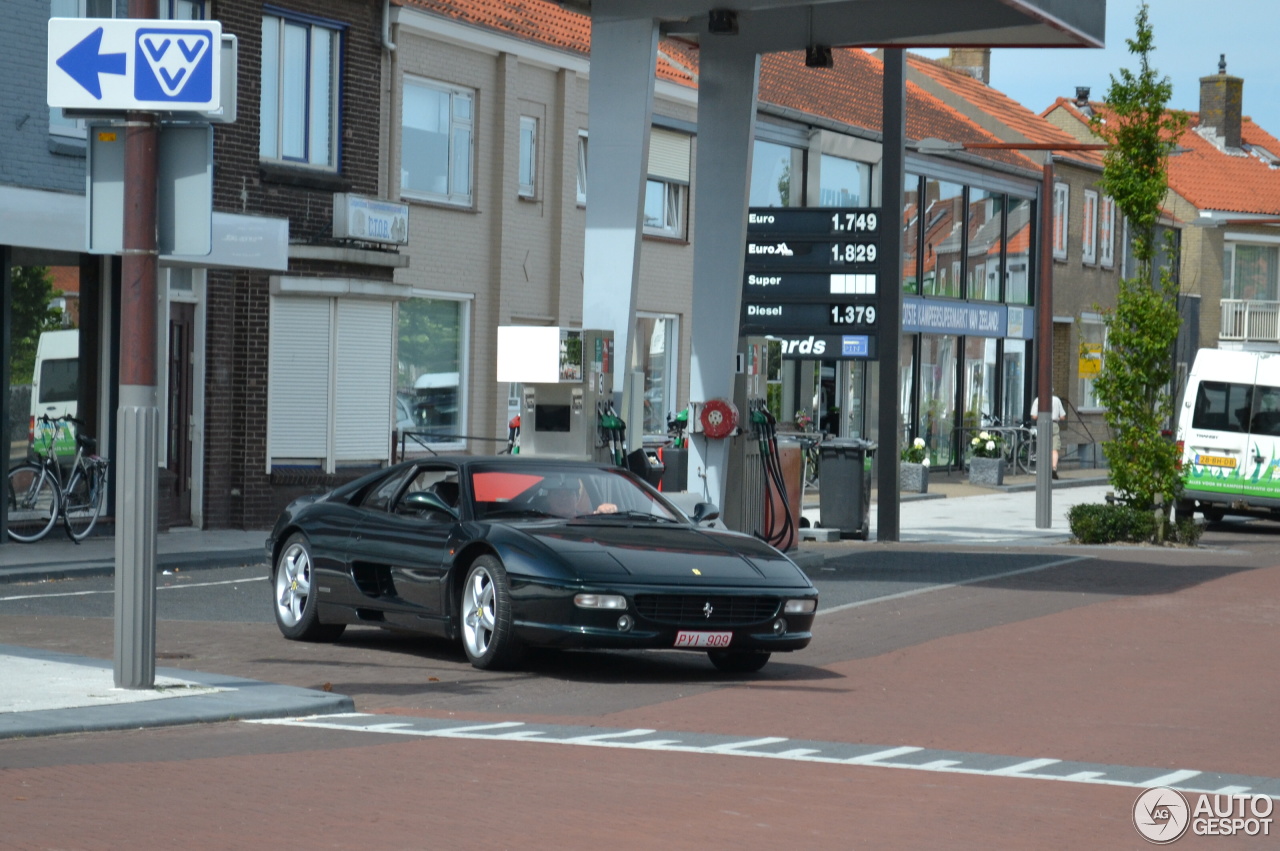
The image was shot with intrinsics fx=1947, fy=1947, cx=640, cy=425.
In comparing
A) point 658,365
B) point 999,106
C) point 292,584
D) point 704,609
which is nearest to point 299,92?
point 658,365

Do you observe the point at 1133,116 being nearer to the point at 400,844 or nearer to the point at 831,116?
the point at 831,116

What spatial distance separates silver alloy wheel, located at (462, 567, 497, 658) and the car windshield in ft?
1.85

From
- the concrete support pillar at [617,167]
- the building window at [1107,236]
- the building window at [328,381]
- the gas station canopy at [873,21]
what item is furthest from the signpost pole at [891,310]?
the building window at [1107,236]

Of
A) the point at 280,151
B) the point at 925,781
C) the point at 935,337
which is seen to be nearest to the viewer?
the point at 925,781

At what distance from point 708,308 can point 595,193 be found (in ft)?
7.03

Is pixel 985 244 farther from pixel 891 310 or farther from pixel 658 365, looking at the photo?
pixel 891 310

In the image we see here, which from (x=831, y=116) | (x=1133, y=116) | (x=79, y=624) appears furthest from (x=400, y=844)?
(x=831, y=116)

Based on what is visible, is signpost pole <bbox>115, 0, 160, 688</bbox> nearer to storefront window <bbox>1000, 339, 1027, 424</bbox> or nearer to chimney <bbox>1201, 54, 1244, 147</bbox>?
storefront window <bbox>1000, 339, 1027, 424</bbox>

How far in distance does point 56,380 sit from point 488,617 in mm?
10974

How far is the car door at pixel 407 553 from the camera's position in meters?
11.8

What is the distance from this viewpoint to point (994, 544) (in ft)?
80.7

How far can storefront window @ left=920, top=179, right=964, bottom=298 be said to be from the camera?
41406 millimetres

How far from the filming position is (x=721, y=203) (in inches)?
801

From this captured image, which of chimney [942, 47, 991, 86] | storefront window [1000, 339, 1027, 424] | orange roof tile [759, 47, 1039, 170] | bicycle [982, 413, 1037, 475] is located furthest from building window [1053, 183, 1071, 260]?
chimney [942, 47, 991, 86]
